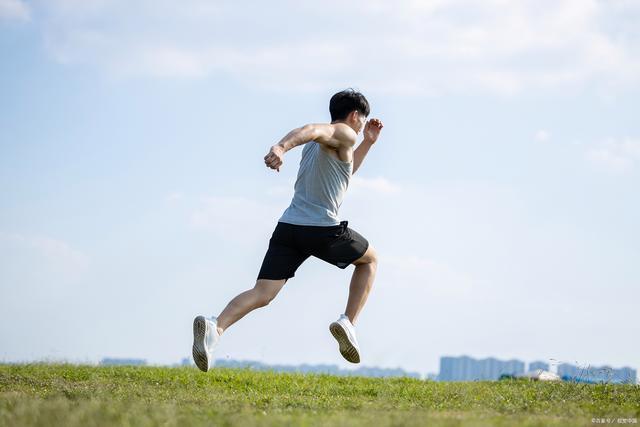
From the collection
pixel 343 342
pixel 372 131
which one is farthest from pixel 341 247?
pixel 372 131

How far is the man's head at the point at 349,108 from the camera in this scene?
29.9 ft

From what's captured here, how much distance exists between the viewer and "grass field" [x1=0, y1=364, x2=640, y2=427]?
6.47 meters

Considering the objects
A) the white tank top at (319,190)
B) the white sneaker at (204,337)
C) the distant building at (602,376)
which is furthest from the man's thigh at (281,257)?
the distant building at (602,376)

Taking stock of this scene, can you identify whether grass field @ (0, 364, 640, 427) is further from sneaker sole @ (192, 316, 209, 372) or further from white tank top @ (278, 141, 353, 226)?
white tank top @ (278, 141, 353, 226)

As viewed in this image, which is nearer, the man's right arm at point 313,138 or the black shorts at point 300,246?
the man's right arm at point 313,138

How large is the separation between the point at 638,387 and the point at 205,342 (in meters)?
5.89

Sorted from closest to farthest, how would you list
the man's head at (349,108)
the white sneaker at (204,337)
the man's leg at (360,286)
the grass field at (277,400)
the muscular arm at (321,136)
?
the grass field at (277,400) → the muscular arm at (321,136) → the white sneaker at (204,337) → the man's head at (349,108) → the man's leg at (360,286)

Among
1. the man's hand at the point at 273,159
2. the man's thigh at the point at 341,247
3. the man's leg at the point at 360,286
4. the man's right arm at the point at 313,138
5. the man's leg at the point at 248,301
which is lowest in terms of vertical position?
the man's leg at the point at 248,301

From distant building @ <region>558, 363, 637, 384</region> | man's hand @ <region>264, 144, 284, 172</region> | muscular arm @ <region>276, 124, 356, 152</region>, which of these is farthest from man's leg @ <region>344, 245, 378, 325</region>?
distant building @ <region>558, 363, 637, 384</region>

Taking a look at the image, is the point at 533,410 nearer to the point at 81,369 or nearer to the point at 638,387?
the point at 638,387

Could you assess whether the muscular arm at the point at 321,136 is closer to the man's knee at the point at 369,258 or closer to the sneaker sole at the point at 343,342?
the man's knee at the point at 369,258

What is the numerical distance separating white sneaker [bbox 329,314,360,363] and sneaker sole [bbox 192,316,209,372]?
4.49ft

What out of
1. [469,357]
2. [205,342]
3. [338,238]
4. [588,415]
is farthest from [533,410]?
[469,357]

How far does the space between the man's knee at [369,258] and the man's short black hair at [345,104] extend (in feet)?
4.60
